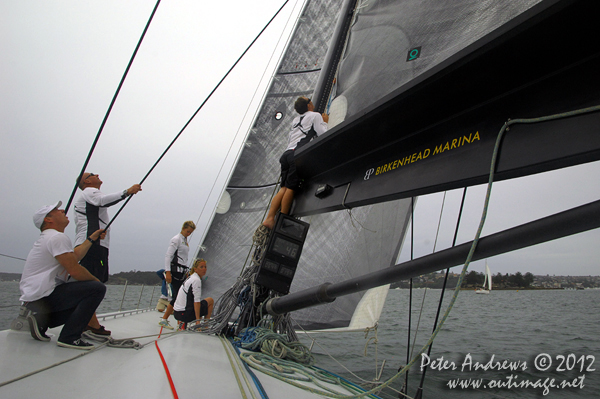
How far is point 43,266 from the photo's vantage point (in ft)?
5.99

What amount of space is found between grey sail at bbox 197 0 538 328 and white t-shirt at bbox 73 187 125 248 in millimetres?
1135

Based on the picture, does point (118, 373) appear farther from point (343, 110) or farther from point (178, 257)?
point (178, 257)

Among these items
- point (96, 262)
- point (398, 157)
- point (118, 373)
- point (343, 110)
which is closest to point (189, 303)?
point (96, 262)

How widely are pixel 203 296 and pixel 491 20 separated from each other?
4224mm

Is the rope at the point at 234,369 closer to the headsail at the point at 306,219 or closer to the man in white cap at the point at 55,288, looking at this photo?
the man in white cap at the point at 55,288

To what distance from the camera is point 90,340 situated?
1992 millimetres

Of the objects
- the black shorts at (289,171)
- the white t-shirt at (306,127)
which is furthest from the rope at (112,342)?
the white t-shirt at (306,127)

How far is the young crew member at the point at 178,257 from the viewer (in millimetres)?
4129

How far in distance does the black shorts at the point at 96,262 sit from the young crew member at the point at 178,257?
1696 mm

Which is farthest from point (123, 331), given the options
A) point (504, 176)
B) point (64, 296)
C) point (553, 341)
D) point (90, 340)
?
point (553, 341)

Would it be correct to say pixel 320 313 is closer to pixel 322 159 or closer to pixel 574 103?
pixel 322 159

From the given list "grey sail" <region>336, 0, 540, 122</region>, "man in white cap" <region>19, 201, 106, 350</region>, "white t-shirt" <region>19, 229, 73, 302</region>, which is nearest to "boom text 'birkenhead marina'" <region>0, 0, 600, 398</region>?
"grey sail" <region>336, 0, 540, 122</region>

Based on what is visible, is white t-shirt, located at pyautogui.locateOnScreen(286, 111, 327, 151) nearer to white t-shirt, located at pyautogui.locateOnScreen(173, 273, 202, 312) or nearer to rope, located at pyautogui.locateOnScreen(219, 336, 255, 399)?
rope, located at pyautogui.locateOnScreen(219, 336, 255, 399)

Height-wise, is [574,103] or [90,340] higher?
[574,103]
